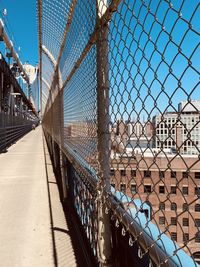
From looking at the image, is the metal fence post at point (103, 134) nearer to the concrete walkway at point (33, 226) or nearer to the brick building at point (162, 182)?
the brick building at point (162, 182)

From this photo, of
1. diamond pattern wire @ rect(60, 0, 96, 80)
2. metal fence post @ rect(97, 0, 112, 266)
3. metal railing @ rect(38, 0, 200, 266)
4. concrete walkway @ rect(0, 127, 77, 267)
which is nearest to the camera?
metal railing @ rect(38, 0, 200, 266)

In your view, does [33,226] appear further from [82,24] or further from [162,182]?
[162,182]

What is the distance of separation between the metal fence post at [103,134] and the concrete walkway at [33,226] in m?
0.86

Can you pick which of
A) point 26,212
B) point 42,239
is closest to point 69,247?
point 42,239

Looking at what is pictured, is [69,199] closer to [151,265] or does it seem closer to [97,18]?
[97,18]

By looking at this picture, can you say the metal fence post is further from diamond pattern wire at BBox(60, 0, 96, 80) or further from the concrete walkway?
the concrete walkway

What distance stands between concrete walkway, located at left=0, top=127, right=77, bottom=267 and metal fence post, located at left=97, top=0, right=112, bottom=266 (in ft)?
2.82

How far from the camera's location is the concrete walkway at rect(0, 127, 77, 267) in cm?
286

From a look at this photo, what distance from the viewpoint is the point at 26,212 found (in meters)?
4.21

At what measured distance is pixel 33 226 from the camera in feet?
12.1

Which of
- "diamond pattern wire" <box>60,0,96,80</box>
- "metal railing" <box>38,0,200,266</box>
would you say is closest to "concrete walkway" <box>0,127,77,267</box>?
"metal railing" <box>38,0,200,266</box>

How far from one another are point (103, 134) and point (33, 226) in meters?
2.15

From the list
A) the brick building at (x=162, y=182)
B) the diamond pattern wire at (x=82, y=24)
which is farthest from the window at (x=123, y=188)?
the diamond pattern wire at (x=82, y=24)

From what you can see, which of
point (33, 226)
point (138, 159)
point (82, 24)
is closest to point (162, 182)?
point (138, 159)
